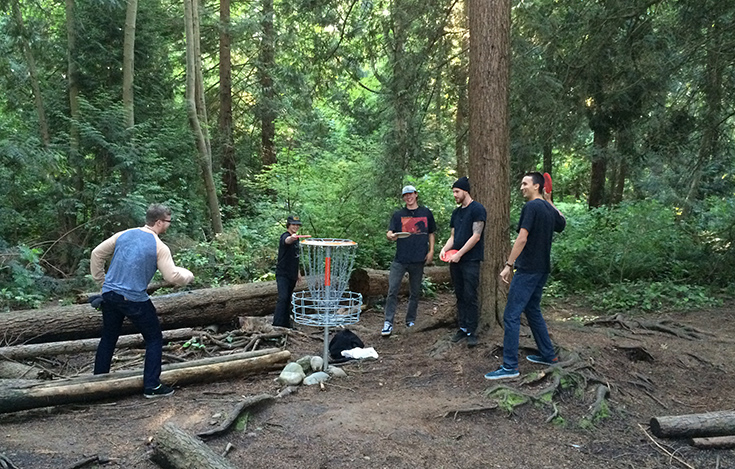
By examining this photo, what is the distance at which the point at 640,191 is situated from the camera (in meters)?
18.0

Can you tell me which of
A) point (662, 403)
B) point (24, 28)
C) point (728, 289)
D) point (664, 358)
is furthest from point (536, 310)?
point (24, 28)

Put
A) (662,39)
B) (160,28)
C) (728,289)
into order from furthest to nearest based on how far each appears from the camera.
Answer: (160,28) → (728,289) → (662,39)

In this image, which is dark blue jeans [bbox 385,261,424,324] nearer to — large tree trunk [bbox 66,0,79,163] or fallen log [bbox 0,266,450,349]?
fallen log [bbox 0,266,450,349]

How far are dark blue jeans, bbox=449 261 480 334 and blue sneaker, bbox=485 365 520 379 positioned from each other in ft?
3.07

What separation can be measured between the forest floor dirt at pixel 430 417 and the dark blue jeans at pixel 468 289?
0.24m

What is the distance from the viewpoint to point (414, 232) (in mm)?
6898

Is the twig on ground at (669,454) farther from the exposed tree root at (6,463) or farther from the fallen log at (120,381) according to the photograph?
the exposed tree root at (6,463)

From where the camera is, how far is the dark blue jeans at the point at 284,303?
7.17 m

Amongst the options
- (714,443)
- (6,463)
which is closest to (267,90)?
(6,463)

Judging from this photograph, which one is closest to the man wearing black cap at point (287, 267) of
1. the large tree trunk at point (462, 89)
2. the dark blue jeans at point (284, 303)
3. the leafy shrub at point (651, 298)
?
the dark blue jeans at point (284, 303)

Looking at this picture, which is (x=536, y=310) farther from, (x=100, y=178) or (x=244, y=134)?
(x=244, y=134)

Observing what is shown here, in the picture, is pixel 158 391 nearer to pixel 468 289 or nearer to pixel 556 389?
pixel 468 289

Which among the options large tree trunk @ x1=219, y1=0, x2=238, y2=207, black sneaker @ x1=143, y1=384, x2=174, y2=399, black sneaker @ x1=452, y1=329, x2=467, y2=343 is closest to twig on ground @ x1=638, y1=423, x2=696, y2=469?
black sneaker @ x1=452, y1=329, x2=467, y2=343

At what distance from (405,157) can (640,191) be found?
12.1 metres
